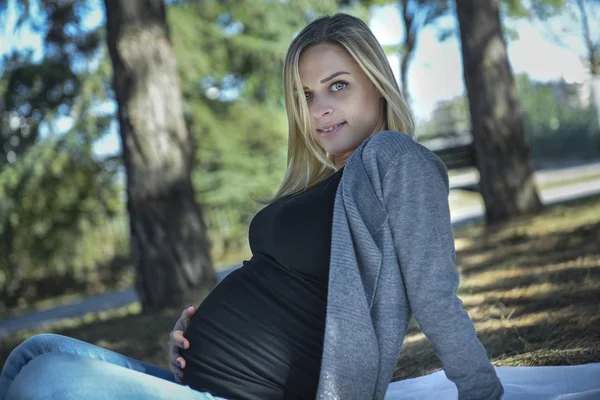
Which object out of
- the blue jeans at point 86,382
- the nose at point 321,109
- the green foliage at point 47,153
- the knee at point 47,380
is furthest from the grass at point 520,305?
the green foliage at point 47,153

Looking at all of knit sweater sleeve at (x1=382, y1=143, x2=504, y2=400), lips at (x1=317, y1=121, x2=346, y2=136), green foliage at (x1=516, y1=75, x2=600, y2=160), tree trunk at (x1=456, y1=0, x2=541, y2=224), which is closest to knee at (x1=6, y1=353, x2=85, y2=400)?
knit sweater sleeve at (x1=382, y1=143, x2=504, y2=400)

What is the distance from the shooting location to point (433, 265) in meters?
1.79

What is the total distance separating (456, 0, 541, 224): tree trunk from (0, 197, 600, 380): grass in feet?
1.44

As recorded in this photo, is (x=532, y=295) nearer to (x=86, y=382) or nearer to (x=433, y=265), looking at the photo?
(x=433, y=265)

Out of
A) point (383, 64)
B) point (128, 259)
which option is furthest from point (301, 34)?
point (128, 259)

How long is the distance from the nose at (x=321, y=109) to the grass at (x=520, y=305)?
4.28ft

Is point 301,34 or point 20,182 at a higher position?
point 301,34

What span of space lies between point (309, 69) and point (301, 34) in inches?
5.8

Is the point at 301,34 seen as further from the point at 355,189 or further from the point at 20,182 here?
the point at 20,182

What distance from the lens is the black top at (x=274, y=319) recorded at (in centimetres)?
191

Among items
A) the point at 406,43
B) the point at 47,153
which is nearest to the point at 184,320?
the point at 47,153

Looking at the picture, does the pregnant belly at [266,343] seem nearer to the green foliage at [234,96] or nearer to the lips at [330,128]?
the lips at [330,128]

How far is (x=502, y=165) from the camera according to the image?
8.65 m

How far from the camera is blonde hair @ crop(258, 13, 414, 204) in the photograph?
7.30ft
